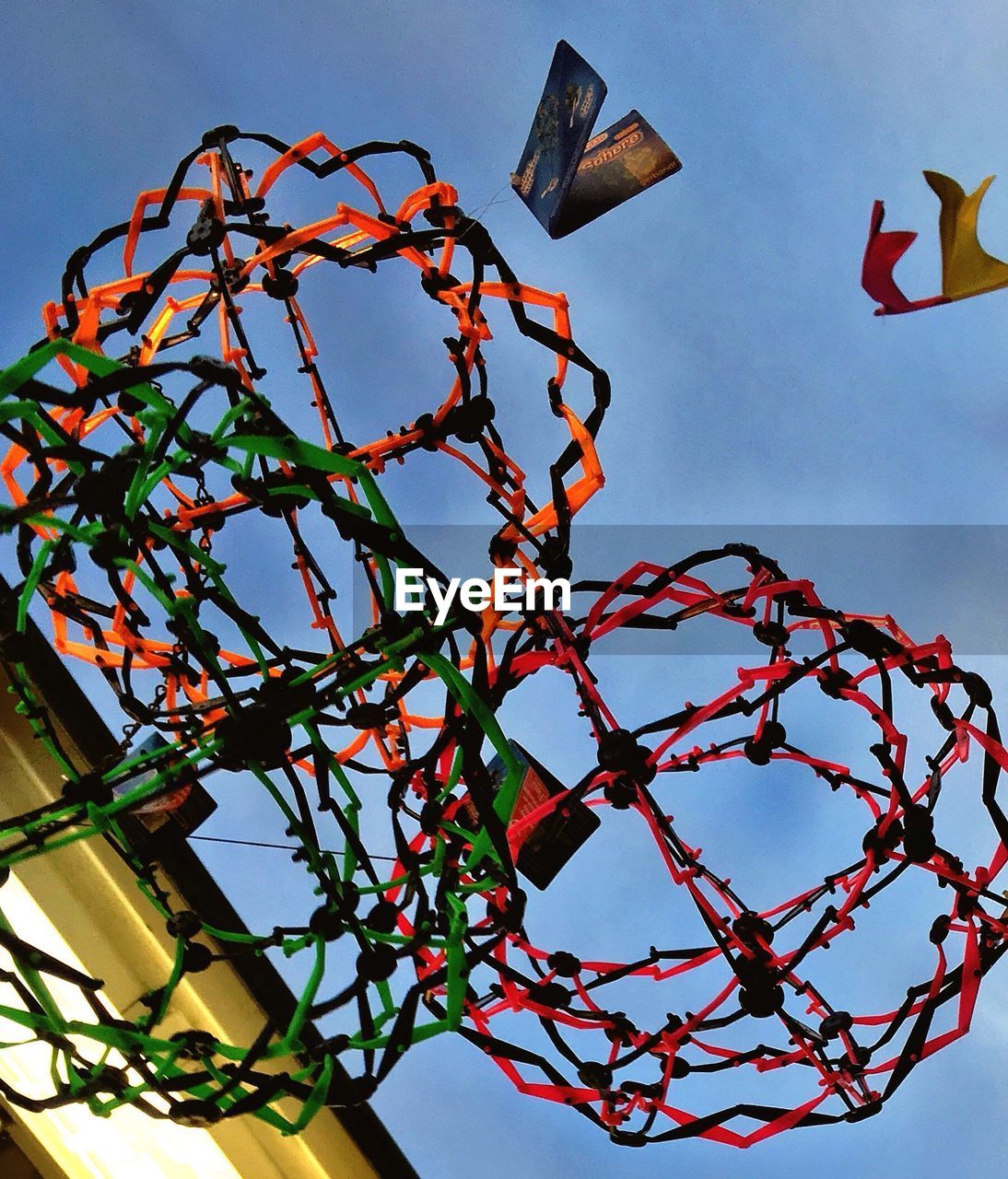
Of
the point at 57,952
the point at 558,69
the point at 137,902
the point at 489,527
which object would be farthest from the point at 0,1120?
the point at 558,69

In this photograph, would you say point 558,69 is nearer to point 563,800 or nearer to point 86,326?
point 86,326

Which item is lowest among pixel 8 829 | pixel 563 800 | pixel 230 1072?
pixel 230 1072

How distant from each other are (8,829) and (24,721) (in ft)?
3.54

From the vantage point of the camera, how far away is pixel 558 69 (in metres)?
2.12

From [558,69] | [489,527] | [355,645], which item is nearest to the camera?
[355,645]

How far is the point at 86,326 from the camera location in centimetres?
182

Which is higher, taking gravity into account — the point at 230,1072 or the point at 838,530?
the point at 838,530

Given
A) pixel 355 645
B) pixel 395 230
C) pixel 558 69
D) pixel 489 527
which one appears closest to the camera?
pixel 355 645

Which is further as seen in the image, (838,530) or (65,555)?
(838,530)

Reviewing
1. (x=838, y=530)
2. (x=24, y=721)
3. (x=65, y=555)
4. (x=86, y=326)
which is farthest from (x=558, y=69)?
(x=838, y=530)

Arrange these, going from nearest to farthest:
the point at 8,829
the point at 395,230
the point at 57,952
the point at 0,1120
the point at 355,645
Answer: the point at 355,645, the point at 8,829, the point at 395,230, the point at 0,1120, the point at 57,952

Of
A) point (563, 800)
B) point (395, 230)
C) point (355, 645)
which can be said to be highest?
point (395, 230)

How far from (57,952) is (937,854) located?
1726mm

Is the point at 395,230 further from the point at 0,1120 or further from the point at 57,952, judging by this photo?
the point at 0,1120
